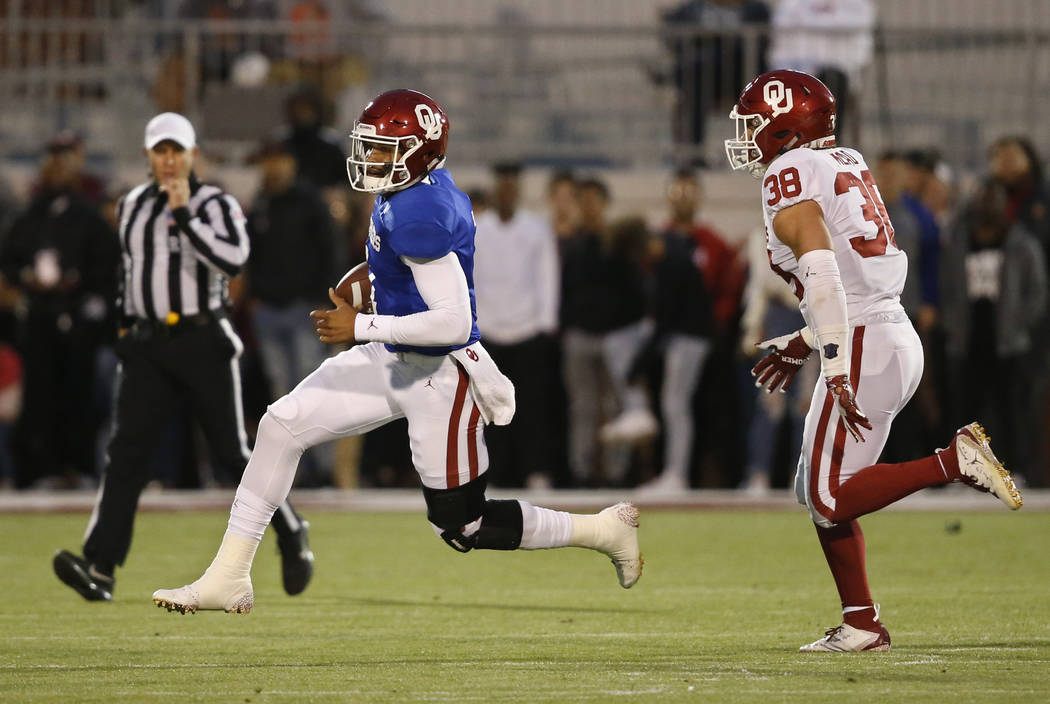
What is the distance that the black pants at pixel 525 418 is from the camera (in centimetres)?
1261

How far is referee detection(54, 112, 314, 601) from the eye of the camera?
758 cm

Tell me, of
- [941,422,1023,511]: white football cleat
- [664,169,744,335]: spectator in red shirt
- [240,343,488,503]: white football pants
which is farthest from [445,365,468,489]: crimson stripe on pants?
[664,169,744,335]: spectator in red shirt

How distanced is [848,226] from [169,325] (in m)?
3.08

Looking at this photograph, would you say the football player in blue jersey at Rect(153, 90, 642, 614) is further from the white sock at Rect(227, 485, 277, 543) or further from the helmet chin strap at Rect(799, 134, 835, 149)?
the helmet chin strap at Rect(799, 134, 835, 149)

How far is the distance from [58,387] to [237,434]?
5159 millimetres

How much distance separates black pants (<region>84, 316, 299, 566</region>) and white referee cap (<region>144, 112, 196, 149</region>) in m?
0.74

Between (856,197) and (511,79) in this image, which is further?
(511,79)

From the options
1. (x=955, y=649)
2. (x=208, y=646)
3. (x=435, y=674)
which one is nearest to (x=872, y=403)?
(x=955, y=649)

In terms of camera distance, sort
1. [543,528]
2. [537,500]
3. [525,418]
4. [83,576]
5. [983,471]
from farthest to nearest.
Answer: [525,418]
[537,500]
[83,576]
[543,528]
[983,471]

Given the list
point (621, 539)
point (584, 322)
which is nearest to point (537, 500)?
point (584, 322)

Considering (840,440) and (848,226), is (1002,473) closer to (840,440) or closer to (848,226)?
(840,440)

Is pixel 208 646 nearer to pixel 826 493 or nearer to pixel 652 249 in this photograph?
pixel 826 493

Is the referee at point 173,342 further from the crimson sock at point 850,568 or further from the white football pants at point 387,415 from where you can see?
the crimson sock at point 850,568

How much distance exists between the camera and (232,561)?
5.91m
